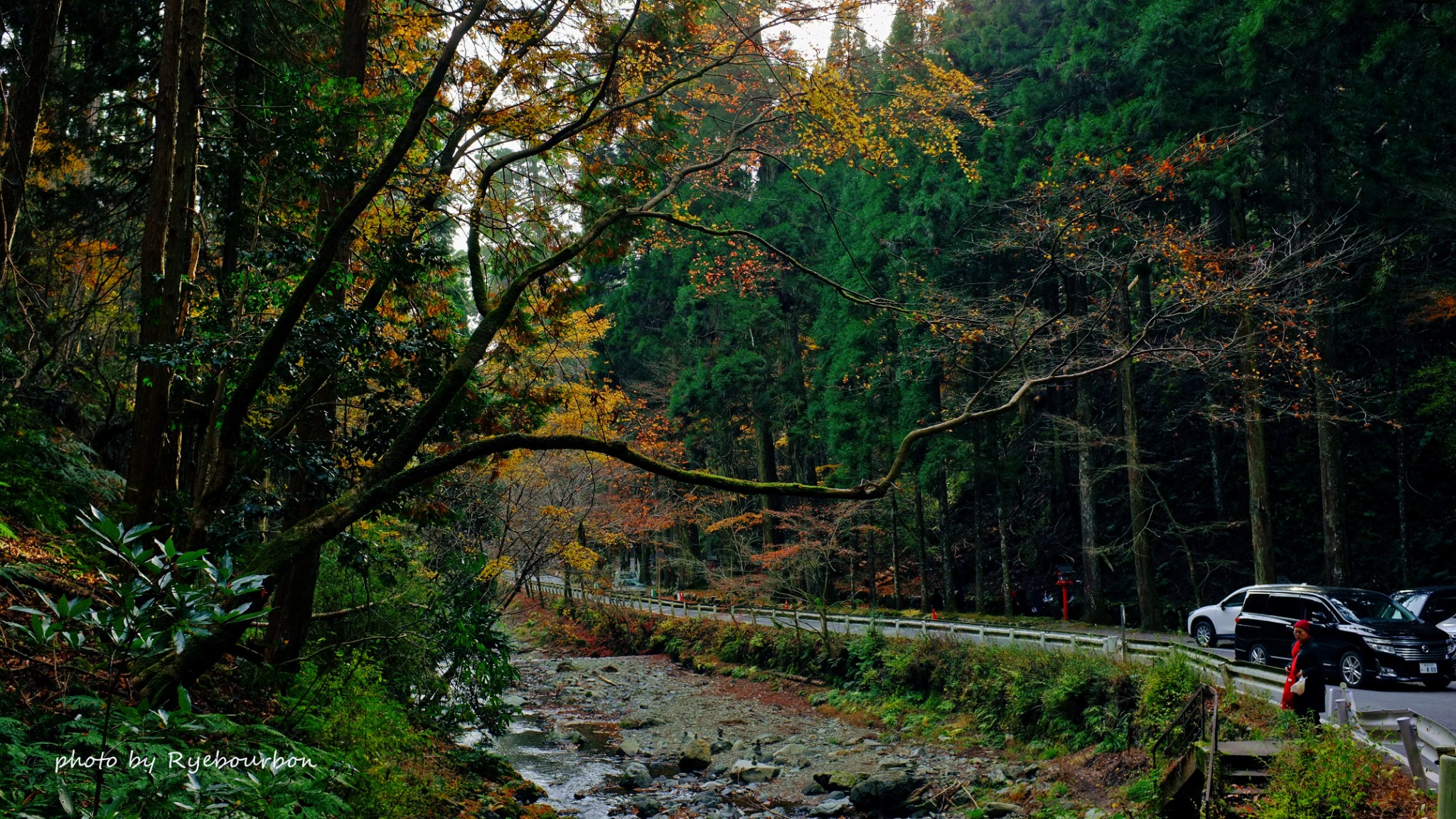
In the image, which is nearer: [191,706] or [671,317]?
[191,706]

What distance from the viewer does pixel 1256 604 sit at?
14070 mm

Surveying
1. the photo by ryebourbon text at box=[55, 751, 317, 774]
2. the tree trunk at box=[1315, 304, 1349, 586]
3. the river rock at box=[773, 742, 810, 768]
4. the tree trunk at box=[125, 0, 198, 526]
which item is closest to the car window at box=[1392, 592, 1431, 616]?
the tree trunk at box=[1315, 304, 1349, 586]

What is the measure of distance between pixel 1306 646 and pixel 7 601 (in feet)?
35.6

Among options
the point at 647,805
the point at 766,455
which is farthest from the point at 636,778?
the point at 766,455

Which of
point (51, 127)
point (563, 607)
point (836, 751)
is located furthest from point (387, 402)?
point (563, 607)

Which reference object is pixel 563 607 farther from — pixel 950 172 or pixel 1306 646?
pixel 1306 646

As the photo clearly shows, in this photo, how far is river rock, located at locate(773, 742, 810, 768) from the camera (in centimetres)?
1557

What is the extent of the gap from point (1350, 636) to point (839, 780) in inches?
308

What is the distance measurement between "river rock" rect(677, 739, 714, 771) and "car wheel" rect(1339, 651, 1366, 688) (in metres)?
10.4

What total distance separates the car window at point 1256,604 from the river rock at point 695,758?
9.80 metres

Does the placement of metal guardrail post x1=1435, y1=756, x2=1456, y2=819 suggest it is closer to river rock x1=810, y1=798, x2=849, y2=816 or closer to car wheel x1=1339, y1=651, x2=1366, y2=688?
car wheel x1=1339, y1=651, x2=1366, y2=688

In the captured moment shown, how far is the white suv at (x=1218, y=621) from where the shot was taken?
53.8 ft

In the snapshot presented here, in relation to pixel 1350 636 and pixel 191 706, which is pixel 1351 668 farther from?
pixel 191 706

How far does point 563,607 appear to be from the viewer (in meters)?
34.6
